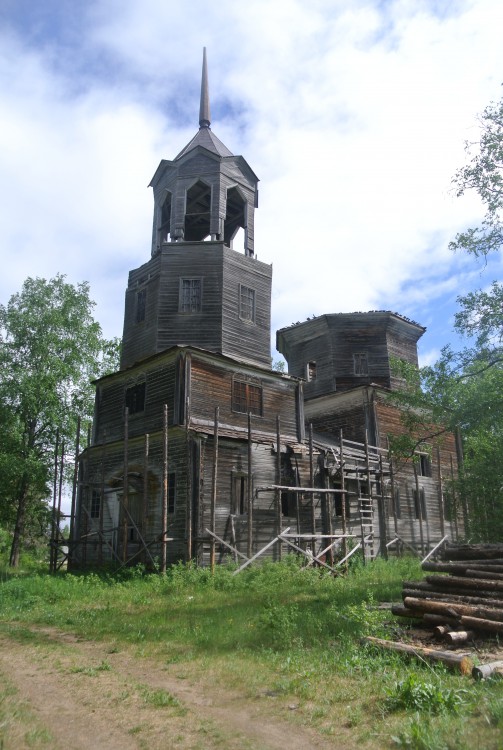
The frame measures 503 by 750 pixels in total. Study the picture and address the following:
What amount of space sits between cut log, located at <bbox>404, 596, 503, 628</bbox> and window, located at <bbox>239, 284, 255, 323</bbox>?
1772 cm

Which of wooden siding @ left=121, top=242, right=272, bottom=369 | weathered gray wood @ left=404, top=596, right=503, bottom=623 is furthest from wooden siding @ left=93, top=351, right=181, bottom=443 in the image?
weathered gray wood @ left=404, top=596, right=503, bottom=623

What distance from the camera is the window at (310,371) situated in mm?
32781

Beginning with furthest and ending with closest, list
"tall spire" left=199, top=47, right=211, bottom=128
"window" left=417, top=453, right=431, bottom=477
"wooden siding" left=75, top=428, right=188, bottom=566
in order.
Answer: "tall spire" left=199, top=47, right=211, bottom=128 < "window" left=417, top=453, right=431, bottom=477 < "wooden siding" left=75, top=428, right=188, bottom=566

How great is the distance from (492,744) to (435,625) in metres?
4.64

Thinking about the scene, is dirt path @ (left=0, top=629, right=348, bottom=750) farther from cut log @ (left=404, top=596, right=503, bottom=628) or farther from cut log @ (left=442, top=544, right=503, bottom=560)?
cut log @ (left=442, top=544, right=503, bottom=560)

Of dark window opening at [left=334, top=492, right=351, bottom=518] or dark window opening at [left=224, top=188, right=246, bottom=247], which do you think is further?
dark window opening at [left=224, top=188, right=246, bottom=247]

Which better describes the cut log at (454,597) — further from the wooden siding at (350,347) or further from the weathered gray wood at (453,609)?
the wooden siding at (350,347)

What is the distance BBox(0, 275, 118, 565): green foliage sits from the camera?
28.6 metres

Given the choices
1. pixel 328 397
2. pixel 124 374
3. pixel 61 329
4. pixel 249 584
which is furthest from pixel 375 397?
pixel 61 329

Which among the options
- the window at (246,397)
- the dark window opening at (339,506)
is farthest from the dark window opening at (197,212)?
Result: the dark window opening at (339,506)

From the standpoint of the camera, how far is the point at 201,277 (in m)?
25.6

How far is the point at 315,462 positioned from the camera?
78.8 feet

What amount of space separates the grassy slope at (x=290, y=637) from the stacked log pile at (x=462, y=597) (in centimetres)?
71

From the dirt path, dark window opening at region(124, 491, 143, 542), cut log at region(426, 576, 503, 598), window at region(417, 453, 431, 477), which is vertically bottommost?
the dirt path
